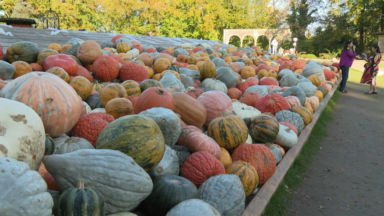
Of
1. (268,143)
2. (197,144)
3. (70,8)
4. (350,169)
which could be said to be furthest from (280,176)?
(70,8)

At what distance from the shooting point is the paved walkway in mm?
3268

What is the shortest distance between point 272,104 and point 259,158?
1790mm

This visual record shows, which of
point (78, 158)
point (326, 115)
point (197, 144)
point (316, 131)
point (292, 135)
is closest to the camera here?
point (78, 158)

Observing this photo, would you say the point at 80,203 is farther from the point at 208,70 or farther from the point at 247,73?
the point at 247,73

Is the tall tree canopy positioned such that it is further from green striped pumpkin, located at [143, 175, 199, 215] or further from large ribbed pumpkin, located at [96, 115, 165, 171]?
green striped pumpkin, located at [143, 175, 199, 215]

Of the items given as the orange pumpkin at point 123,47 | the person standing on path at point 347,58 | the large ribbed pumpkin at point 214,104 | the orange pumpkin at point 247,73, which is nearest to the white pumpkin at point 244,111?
the large ribbed pumpkin at point 214,104

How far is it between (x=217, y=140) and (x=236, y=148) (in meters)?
0.24

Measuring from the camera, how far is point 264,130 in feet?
11.5

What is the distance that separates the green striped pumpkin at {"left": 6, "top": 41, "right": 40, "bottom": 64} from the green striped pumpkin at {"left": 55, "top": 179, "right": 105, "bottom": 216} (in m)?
3.85

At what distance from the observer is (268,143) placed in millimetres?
3535

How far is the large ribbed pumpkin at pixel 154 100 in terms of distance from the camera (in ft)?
9.56

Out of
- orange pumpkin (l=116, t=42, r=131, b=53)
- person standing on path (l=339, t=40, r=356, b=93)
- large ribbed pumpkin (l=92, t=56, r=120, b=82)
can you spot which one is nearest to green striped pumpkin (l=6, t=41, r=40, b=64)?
large ribbed pumpkin (l=92, t=56, r=120, b=82)

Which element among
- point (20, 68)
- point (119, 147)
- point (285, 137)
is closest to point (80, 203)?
point (119, 147)

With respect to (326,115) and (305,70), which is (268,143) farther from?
(305,70)
